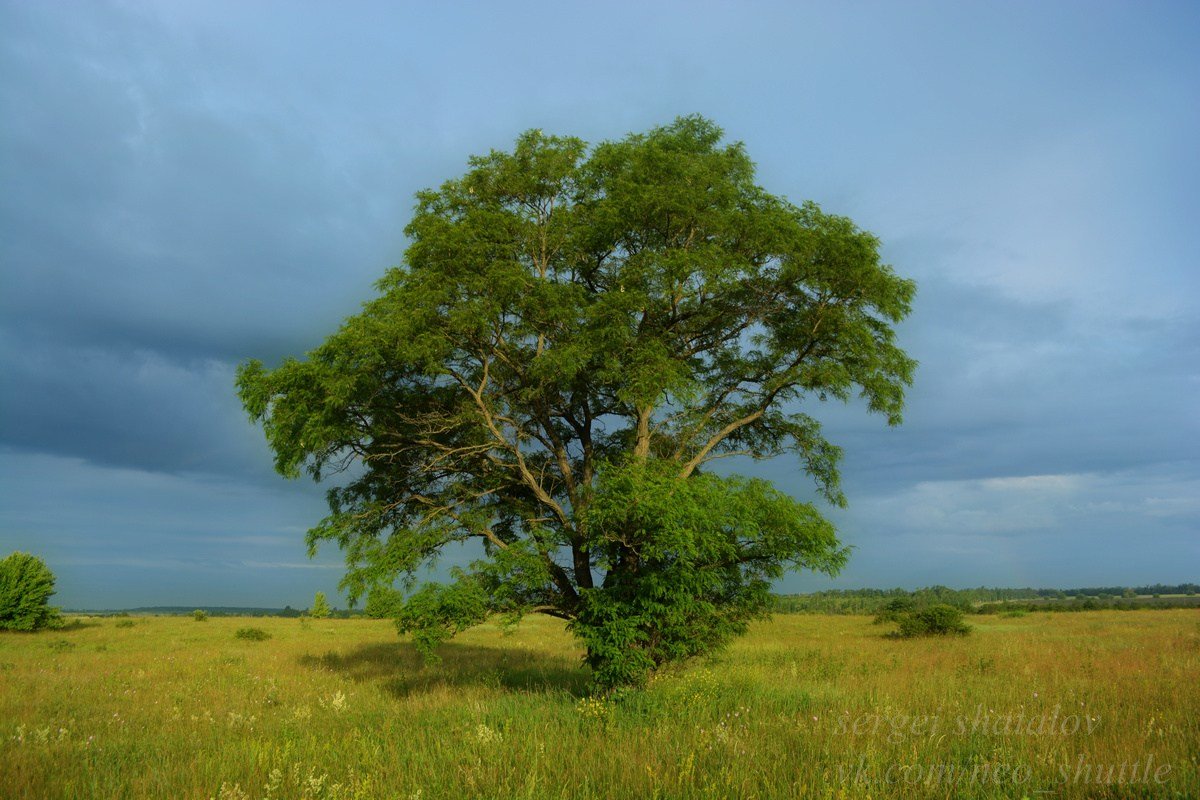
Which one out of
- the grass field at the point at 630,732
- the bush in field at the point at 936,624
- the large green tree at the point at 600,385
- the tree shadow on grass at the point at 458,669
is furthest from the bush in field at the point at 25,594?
the bush in field at the point at 936,624

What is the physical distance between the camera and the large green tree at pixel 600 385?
1309cm

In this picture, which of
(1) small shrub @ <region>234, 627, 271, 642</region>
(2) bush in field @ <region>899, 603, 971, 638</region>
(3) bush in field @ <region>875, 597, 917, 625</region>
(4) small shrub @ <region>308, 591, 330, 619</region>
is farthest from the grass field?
(4) small shrub @ <region>308, 591, 330, 619</region>

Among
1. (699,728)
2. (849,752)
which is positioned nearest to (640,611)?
(699,728)

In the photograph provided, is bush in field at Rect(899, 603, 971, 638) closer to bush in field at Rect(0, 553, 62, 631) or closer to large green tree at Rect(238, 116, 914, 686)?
large green tree at Rect(238, 116, 914, 686)

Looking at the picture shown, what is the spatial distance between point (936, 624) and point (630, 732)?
29.0 metres

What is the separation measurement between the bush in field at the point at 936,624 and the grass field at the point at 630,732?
11.1 meters

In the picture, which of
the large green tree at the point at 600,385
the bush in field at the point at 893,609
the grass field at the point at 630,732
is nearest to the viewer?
the grass field at the point at 630,732

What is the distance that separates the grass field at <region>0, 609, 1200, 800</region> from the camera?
6.85 meters

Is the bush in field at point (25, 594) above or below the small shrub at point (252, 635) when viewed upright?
above

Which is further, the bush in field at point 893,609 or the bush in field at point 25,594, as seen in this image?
the bush in field at point 893,609

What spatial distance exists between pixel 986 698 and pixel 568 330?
11446mm

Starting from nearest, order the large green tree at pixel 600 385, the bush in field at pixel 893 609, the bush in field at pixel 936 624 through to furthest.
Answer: the large green tree at pixel 600 385
the bush in field at pixel 936 624
the bush in field at pixel 893 609

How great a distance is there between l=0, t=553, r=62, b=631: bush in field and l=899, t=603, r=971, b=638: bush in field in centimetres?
4586

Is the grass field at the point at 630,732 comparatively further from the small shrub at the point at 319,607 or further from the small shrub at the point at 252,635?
the small shrub at the point at 319,607
